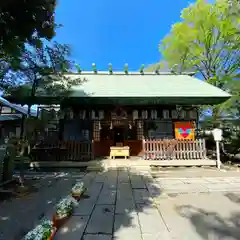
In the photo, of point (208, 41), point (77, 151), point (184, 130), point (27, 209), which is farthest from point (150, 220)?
point (208, 41)

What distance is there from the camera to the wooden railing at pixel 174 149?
1000cm

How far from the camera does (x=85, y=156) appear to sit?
10078 millimetres

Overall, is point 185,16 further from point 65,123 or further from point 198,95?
point 65,123

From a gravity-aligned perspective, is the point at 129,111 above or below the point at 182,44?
below

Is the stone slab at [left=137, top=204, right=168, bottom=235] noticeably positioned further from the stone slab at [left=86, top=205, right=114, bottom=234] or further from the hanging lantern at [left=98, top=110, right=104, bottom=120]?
the hanging lantern at [left=98, top=110, right=104, bottom=120]

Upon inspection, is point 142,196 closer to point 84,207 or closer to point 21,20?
point 84,207

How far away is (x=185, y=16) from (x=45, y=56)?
44.4 ft

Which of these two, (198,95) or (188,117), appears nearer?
(198,95)

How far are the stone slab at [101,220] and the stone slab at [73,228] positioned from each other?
0.11 metres

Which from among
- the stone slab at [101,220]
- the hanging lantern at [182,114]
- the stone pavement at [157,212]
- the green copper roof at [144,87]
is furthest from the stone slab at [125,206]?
the hanging lantern at [182,114]

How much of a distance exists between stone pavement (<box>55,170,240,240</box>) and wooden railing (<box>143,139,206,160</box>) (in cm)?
350

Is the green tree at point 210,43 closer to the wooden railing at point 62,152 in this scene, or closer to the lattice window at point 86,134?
the lattice window at point 86,134

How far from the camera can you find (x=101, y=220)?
354 centimetres

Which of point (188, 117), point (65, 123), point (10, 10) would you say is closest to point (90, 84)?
point (65, 123)
